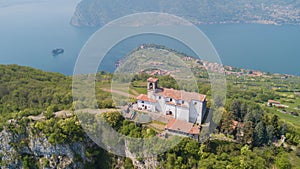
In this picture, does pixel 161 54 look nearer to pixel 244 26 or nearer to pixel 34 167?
pixel 34 167

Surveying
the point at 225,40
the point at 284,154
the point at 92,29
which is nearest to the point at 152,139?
the point at 284,154

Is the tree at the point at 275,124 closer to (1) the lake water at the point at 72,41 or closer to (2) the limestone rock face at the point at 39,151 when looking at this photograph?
(2) the limestone rock face at the point at 39,151

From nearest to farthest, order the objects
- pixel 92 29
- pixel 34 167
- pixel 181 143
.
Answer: pixel 181 143 → pixel 34 167 → pixel 92 29

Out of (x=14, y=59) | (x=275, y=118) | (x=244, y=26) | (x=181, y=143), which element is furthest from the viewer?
(x=244, y=26)

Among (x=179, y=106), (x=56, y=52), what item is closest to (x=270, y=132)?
(x=179, y=106)

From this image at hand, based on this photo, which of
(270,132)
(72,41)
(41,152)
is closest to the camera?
(270,132)

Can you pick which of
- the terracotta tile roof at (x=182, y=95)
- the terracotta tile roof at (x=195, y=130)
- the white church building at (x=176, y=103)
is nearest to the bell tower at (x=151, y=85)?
the white church building at (x=176, y=103)

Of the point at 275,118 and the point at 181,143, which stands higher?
the point at 275,118

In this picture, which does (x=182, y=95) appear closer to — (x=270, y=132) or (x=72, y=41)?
(x=270, y=132)
